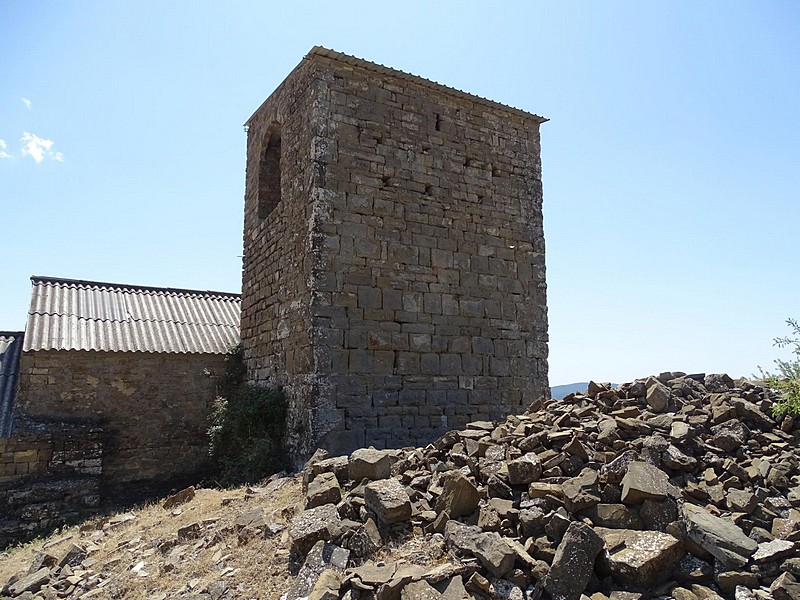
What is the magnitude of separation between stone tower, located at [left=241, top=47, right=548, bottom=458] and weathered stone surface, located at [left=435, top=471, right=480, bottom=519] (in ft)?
10.4

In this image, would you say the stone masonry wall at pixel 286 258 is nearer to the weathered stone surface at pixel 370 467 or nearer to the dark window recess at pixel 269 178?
the dark window recess at pixel 269 178

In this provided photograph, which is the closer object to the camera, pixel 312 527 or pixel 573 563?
pixel 573 563

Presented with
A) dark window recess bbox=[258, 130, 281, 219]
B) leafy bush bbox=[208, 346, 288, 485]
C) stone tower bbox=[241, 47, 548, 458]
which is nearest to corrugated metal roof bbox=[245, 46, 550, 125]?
stone tower bbox=[241, 47, 548, 458]

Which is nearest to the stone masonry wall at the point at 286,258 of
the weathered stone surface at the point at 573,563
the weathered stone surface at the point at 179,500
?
the weathered stone surface at the point at 179,500

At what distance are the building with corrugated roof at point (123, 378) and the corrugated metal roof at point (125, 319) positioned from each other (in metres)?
0.02

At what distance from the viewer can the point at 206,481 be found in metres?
9.28

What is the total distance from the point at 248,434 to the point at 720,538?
6776 mm

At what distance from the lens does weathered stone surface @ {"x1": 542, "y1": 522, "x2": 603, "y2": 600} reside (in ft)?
11.9

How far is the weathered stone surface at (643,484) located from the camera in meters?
4.06

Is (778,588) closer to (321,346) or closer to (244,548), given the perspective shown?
(244,548)

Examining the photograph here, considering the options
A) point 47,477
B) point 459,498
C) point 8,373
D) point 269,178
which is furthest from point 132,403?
point 459,498

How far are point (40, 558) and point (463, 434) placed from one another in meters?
4.67

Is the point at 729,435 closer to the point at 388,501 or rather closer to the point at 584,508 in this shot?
the point at 584,508

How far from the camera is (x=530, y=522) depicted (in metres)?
4.12
